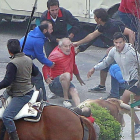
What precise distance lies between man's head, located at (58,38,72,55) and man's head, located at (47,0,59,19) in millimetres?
812

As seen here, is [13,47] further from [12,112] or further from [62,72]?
[62,72]

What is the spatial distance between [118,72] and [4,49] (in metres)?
4.78

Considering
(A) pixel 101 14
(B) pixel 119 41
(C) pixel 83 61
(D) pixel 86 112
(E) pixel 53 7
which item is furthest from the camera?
(C) pixel 83 61

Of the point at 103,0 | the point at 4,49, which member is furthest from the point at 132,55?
the point at 4,49

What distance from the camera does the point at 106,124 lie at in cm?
661

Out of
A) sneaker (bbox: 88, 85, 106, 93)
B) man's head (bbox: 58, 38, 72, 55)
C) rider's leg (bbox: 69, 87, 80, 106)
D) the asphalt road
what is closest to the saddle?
the asphalt road

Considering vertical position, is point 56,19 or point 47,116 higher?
point 56,19

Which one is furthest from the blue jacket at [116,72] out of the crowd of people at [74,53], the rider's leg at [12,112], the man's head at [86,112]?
the rider's leg at [12,112]

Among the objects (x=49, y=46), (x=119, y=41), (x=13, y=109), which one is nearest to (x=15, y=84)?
(x=13, y=109)

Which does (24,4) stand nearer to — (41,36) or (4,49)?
(4,49)

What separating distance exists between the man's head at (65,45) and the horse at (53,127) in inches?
127

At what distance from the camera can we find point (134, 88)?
772 cm

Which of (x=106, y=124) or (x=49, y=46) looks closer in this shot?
(x=106, y=124)

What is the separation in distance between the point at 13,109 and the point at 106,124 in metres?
1.52
